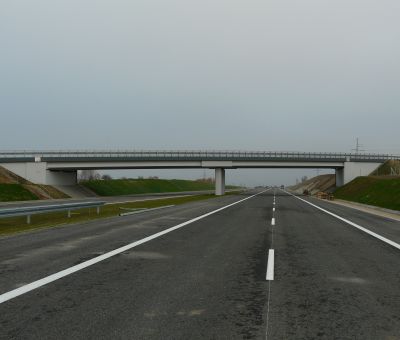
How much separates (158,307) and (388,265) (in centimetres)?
523

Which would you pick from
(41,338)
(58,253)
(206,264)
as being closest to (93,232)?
(58,253)

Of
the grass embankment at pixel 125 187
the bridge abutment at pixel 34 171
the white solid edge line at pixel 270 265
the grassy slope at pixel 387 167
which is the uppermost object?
the grassy slope at pixel 387 167

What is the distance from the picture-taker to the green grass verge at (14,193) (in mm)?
40562

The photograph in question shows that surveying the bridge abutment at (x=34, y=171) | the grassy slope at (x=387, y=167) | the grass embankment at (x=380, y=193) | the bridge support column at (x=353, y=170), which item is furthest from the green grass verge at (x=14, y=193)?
the grassy slope at (x=387, y=167)

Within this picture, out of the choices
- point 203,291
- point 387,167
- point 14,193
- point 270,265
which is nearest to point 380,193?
point 387,167

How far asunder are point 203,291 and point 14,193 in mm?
42335

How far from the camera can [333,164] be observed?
61906 millimetres

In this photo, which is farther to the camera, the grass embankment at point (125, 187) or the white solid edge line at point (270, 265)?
the grass embankment at point (125, 187)

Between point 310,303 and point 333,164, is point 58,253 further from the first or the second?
point 333,164

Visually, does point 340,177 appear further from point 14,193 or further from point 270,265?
Result: point 270,265

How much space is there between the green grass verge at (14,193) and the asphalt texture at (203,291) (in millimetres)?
34111

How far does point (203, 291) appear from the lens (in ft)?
18.5

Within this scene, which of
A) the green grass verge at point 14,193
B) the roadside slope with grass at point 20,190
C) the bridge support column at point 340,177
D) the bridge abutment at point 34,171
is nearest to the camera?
the green grass verge at point 14,193

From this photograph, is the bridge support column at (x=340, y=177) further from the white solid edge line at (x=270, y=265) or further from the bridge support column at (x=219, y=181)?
the white solid edge line at (x=270, y=265)
